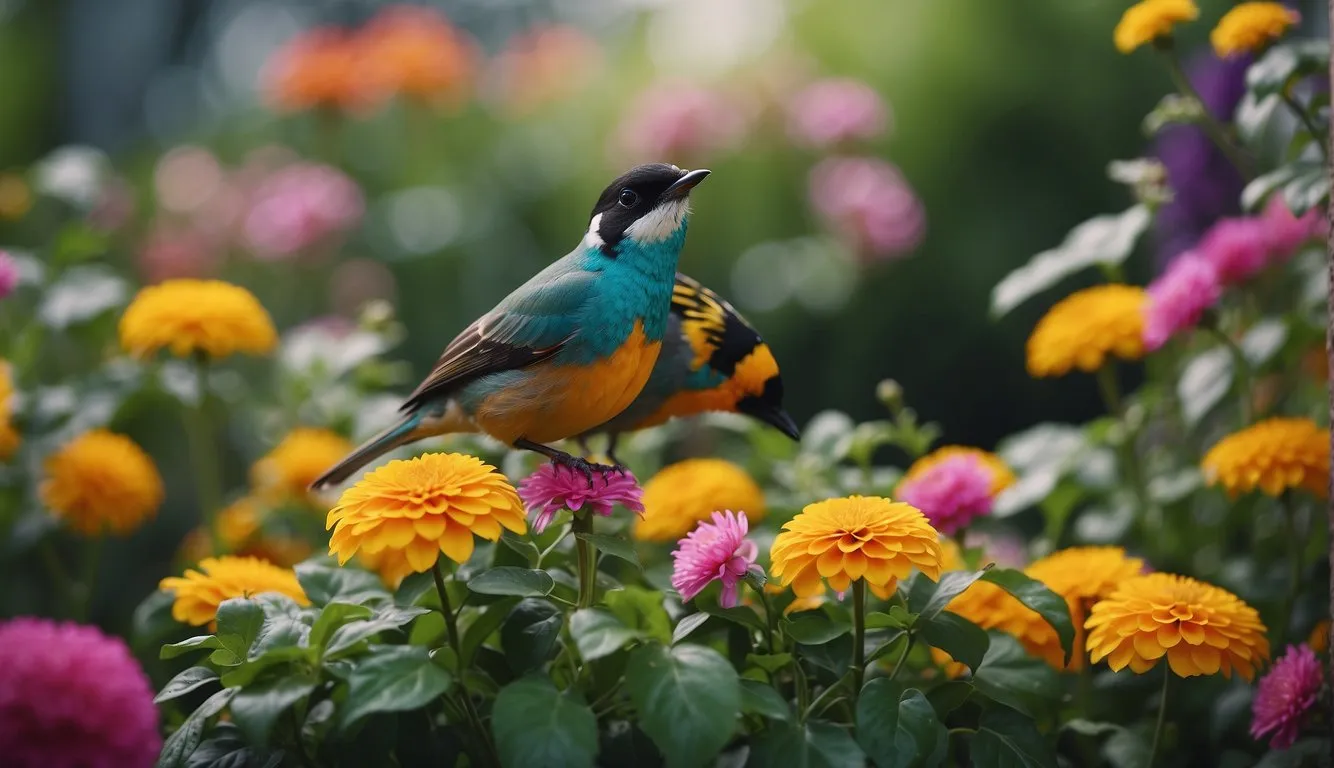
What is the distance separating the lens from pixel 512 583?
2.90ft

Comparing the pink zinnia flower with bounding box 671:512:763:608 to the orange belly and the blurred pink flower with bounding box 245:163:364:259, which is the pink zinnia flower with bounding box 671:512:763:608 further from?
the blurred pink flower with bounding box 245:163:364:259

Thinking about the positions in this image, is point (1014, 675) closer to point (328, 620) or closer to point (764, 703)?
point (764, 703)

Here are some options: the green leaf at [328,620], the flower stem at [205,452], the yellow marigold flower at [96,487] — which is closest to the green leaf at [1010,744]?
the green leaf at [328,620]

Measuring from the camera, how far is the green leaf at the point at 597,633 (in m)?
0.82

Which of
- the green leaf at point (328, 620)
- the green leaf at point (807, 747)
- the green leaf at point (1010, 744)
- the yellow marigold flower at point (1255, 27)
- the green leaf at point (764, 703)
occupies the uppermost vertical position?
the yellow marigold flower at point (1255, 27)

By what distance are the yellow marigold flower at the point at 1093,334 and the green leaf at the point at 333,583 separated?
0.77 meters

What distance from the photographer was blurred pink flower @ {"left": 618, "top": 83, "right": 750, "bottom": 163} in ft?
7.17

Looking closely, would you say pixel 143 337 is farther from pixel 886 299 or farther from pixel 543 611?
pixel 886 299

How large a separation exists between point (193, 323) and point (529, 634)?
0.67 metres

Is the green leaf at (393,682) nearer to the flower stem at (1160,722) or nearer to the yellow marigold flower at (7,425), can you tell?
the flower stem at (1160,722)

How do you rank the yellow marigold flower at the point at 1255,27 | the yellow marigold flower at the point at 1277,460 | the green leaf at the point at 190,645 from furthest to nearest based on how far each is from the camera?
the yellow marigold flower at the point at 1255,27, the yellow marigold flower at the point at 1277,460, the green leaf at the point at 190,645

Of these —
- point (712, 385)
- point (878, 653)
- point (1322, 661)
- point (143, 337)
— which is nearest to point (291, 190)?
point (143, 337)

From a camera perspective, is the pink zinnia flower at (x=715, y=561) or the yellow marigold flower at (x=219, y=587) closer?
the pink zinnia flower at (x=715, y=561)

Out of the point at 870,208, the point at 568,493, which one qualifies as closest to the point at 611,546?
the point at 568,493
